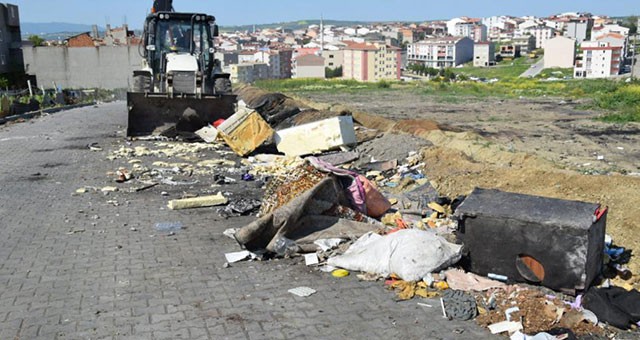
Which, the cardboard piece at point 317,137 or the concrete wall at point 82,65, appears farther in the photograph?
the concrete wall at point 82,65

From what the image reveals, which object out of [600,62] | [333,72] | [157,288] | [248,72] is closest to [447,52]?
[333,72]

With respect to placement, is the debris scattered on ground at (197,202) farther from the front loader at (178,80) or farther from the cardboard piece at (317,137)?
the front loader at (178,80)

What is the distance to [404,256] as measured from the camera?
5.70 m

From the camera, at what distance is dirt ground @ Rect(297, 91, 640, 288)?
7.85 meters

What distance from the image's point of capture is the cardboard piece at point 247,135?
13.2 m

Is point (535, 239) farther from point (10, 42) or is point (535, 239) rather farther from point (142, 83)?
point (10, 42)

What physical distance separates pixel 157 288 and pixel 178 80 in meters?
10.5

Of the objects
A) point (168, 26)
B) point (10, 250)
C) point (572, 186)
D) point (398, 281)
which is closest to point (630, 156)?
point (572, 186)

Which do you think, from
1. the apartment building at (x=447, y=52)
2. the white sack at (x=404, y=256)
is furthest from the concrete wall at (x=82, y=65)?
the apartment building at (x=447, y=52)

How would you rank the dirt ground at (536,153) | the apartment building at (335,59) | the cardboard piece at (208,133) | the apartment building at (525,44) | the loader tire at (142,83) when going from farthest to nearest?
the apartment building at (525,44) < the apartment building at (335,59) < the loader tire at (142,83) < the cardboard piece at (208,133) < the dirt ground at (536,153)

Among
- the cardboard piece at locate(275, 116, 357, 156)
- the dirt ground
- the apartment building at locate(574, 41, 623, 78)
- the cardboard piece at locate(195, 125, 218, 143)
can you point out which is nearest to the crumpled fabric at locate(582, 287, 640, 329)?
the dirt ground

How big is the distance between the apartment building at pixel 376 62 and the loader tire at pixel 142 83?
86.5m

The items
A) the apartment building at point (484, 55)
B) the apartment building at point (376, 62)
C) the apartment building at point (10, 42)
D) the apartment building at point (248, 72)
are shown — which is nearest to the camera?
the apartment building at point (10, 42)

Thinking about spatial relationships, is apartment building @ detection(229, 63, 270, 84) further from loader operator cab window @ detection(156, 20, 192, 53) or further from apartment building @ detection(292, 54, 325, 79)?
loader operator cab window @ detection(156, 20, 192, 53)
